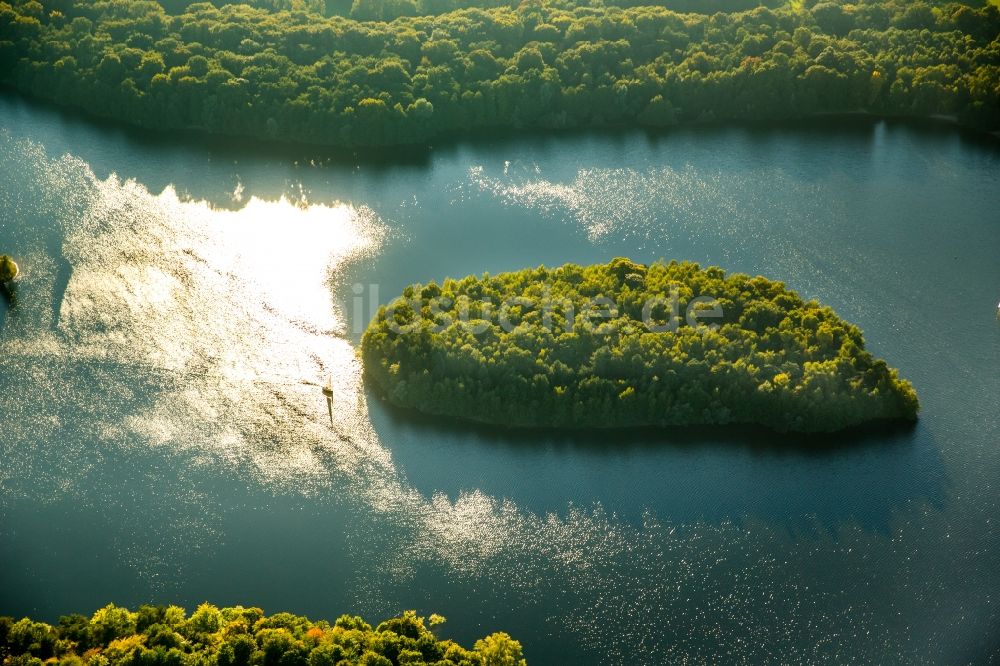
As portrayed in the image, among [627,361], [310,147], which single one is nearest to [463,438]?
[627,361]

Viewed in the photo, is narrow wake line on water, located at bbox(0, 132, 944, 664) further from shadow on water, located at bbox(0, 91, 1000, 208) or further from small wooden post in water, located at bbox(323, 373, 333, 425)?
shadow on water, located at bbox(0, 91, 1000, 208)

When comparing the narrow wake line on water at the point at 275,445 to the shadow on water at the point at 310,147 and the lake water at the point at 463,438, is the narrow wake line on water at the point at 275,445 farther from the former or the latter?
the shadow on water at the point at 310,147

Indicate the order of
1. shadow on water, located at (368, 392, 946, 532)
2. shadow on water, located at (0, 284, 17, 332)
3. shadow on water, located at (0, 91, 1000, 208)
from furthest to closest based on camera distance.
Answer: shadow on water, located at (0, 91, 1000, 208) → shadow on water, located at (0, 284, 17, 332) → shadow on water, located at (368, 392, 946, 532)

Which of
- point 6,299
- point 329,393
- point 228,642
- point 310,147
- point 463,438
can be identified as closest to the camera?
point 228,642

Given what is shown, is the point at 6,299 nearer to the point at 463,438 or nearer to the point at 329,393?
the point at 329,393

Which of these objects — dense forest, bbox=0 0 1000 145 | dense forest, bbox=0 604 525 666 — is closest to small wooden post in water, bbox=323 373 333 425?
dense forest, bbox=0 604 525 666

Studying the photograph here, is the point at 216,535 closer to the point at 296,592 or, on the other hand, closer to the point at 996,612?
the point at 296,592

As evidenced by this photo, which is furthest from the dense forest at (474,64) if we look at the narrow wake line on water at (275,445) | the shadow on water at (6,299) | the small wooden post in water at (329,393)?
the small wooden post in water at (329,393)
